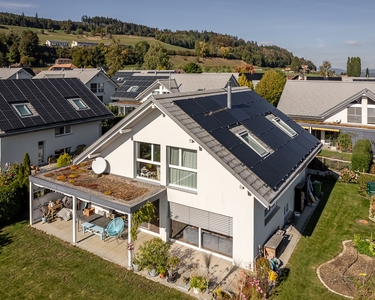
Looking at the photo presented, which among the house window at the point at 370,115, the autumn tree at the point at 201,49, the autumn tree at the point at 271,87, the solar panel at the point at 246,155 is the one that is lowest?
the solar panel at the point at 246,155

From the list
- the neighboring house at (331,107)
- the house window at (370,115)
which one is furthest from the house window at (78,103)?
the house window at (370,115)

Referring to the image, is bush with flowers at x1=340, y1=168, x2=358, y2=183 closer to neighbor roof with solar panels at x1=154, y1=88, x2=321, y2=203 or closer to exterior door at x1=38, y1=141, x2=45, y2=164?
neighbor roof with solar panels at x1=154, y1=88, x2=321, y2=203

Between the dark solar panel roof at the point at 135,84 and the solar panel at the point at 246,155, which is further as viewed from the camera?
the dark solar panel roof at the point at 135,84

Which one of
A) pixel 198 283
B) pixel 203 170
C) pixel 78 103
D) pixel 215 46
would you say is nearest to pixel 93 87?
pixel 78 103

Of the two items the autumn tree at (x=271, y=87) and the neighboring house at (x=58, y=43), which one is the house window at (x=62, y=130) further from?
the neighboring house at (x=58, y=43)

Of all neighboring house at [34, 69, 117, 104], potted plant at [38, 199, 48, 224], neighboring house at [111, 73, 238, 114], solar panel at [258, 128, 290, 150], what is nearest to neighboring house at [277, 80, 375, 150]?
neighboring house at [111, 73, 238, 114]

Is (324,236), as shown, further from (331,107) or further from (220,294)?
(331,107)
